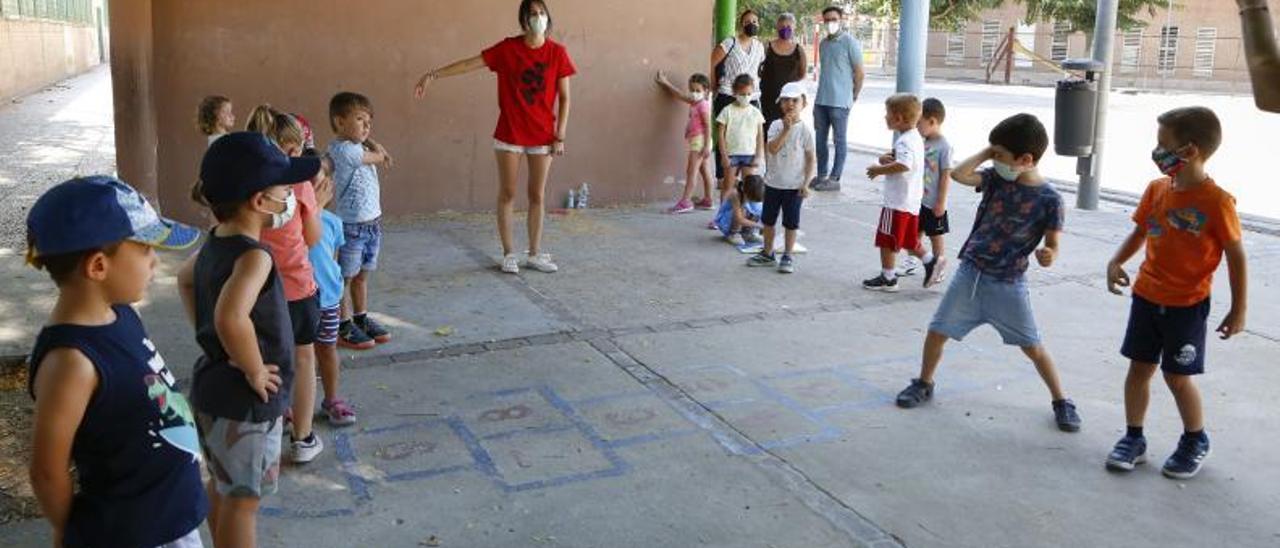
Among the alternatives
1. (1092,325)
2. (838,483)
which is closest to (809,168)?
(1092,325)

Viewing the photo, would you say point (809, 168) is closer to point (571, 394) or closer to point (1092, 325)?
point (1092, 325)

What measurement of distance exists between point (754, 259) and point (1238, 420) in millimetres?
3491

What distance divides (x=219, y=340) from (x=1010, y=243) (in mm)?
3241

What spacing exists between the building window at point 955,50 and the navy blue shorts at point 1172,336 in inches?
1776

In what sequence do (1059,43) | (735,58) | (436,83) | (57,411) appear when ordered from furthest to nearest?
(1059,43), (735,58), (436,83), (57,411)

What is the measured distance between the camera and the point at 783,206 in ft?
24.6

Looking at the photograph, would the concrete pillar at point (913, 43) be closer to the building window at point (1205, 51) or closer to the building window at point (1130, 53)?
the building window at point (1205, 51)

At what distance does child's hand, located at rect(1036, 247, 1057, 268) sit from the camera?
14.5ft

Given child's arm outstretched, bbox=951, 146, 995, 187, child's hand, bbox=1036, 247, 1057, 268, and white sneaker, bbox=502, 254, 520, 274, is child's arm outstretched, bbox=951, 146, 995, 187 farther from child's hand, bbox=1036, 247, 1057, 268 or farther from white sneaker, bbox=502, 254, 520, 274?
white sneaker, bbox=502, 254, 520, 274

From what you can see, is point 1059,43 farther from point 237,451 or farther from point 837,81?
point 237,451

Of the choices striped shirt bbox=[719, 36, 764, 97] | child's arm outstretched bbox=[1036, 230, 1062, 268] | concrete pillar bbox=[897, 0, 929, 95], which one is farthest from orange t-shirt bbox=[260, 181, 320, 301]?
concrete pillar bbox=[897, 0, 929, 95]

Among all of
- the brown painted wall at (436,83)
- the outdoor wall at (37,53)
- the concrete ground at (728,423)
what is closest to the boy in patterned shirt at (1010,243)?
the concrete ground at (728,423)

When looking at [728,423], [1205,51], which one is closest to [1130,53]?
[1205,51]

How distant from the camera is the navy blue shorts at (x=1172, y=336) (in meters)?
4.02
